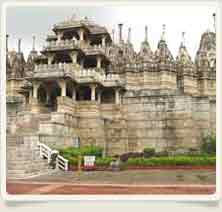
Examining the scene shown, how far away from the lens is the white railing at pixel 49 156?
19208 millimetres

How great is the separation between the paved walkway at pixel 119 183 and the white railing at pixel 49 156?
1379 millimetres

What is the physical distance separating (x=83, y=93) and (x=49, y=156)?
1008cm

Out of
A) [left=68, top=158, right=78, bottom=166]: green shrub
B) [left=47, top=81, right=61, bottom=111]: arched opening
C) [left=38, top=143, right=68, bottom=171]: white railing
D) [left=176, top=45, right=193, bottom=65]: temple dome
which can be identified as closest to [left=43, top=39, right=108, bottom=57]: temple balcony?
[left=47, top=81, right=61, bottom=111]: arched opening

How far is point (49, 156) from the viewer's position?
19.3m

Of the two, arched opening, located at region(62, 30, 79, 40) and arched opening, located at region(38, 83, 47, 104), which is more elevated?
arched opening, located at region(62, 30, 79, 40)

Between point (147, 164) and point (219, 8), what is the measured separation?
351 inches

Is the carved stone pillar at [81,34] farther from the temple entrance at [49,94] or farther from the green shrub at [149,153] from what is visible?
the green shrub at [149,153]

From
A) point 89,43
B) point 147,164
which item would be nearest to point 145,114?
point 147,164

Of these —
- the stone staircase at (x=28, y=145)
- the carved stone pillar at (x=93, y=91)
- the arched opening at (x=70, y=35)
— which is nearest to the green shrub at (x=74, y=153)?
the stone staircase at (x=28, y=145)

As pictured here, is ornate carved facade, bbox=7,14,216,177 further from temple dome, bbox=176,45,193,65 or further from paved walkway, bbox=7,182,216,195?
paved walkway, bbox=7,182,216,195

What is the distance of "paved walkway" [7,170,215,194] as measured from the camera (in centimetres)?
1338

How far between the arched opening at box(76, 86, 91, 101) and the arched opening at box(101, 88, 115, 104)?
1070 mm

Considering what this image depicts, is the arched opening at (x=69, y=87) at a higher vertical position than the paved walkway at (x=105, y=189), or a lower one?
higher

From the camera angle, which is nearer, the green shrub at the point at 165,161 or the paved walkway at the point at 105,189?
the paved walkway at the point at 105,189
